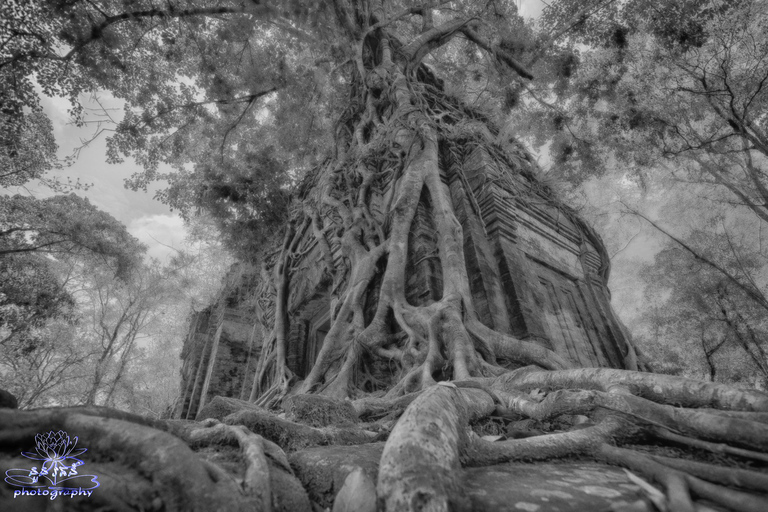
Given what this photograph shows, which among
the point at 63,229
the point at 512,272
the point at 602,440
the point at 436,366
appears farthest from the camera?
the point at 63,229

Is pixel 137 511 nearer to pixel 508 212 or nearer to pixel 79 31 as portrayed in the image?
pixel 508 212

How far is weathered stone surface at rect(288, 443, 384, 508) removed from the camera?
123 cm

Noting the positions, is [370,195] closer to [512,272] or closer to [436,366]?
[512,272]

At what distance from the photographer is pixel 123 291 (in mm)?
15938

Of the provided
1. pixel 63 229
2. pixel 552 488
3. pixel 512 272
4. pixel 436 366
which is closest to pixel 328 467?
pixel 552 488

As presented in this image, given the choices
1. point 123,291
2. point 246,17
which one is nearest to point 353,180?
point 246,17

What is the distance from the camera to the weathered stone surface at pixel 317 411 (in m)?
2.04

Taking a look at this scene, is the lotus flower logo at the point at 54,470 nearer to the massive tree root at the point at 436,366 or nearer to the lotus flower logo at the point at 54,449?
the lotus flower logo at the point at 54,449

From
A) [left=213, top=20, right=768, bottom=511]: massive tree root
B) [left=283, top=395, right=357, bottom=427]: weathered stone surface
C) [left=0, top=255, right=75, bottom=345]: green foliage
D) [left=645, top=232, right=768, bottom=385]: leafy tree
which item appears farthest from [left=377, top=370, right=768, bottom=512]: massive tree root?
[left=645, top=232, right=768, bottom=385]: leafy tree

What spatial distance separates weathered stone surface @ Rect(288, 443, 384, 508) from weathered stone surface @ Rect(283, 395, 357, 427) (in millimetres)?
531

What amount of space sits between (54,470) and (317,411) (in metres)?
1.32

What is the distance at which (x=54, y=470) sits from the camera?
0.88 metres

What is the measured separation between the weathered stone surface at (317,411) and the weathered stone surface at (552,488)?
99 cm

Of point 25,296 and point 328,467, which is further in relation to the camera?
point 25,296
